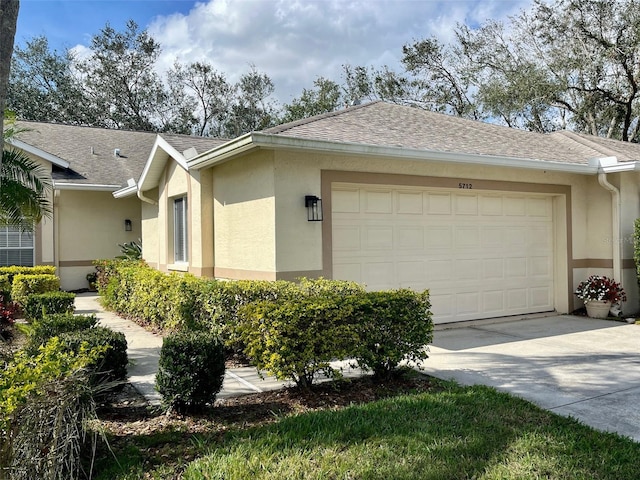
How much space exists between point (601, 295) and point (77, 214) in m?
14.8

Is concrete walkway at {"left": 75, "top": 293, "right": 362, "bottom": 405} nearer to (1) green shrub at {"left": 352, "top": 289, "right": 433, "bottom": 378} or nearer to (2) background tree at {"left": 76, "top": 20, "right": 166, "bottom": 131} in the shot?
(1) green shrub at {"left": 352, "top": 289, "right": 433, "bottom": 378}

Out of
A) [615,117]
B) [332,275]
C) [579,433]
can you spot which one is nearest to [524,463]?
[579,433]

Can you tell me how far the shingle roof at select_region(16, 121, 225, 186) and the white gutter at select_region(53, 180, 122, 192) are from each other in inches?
6.6

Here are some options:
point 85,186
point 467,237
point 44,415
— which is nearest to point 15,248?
point 85,186

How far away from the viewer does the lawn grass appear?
3.55 metres

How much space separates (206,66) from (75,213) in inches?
844

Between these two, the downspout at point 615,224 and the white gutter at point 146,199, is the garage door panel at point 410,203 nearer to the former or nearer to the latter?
the downspout at point 615,224

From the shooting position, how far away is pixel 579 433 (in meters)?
4.28

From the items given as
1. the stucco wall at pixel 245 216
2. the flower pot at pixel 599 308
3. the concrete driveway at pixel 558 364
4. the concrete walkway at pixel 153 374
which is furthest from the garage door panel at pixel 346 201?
the flower pot at pixel 599 308

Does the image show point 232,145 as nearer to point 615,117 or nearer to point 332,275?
point 332,275

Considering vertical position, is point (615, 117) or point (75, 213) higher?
point (615, 117)

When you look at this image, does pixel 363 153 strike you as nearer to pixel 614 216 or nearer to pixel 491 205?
pixel 491 205

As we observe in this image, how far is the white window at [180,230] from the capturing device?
11516 mm

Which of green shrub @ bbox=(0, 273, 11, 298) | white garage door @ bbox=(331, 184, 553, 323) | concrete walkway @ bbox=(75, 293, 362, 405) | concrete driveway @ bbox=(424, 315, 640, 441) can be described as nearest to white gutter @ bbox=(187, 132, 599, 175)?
white garage door @ bbox=(331, 184, 553, 323)
